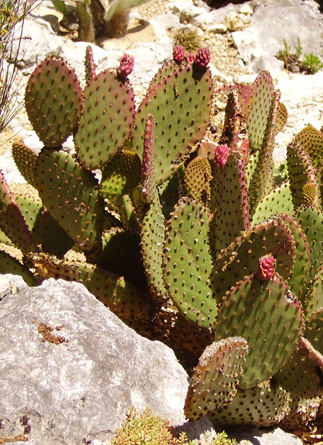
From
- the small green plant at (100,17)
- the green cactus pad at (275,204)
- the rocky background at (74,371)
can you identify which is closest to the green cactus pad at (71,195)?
the rocky background at (74,371)

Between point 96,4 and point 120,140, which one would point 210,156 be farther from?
point 96,4

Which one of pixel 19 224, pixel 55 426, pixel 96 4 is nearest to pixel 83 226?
pixel 19 224

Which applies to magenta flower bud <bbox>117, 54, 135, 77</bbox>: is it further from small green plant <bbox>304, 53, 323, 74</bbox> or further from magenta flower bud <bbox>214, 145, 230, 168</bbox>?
small green plant <bbox>304, 53, 323, 74</bbox>

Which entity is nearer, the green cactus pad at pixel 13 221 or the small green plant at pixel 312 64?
the green cactus pad at pixel 13 221

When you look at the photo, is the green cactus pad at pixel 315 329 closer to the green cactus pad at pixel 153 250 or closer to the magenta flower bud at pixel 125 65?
the green cactus pad at pixel 153 250

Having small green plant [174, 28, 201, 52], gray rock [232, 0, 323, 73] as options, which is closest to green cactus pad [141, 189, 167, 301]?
small green plant [174, 28, 201, 52]
